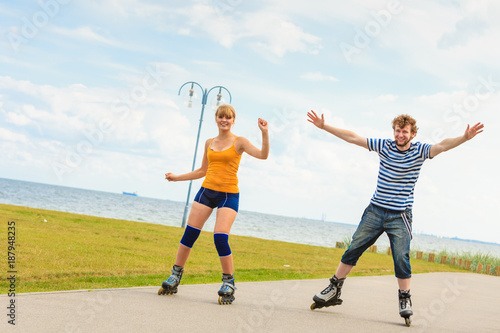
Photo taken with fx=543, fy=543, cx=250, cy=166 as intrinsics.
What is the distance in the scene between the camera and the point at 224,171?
18.3ft

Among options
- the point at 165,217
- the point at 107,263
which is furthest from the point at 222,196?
the point at 165,217

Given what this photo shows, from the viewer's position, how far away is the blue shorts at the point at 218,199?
5566mm

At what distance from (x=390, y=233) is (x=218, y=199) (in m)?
1.76

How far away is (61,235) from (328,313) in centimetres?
886

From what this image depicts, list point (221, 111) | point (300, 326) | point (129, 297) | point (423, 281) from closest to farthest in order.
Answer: point (300, 326), point (129, 297), point (221, 111), point (423, 281)

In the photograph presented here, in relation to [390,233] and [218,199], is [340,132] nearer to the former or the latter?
[390,233]

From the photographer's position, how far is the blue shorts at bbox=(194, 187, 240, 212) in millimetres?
5566

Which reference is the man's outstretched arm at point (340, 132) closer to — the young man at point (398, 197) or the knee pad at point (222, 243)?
the young man at point (398, 197)

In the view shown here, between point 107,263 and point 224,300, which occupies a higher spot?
point 224,300

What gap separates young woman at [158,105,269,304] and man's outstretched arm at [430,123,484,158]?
171cm

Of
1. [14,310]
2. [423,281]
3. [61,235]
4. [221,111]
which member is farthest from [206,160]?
[61,235]

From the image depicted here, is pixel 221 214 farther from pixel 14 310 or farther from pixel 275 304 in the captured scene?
pixel 14 310

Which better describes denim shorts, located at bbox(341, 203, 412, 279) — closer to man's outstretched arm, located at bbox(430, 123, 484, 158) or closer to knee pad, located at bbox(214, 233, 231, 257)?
man's outstretched arm, located at bbox(430, 123, 484, 158)

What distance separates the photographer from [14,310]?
432 centimetres
